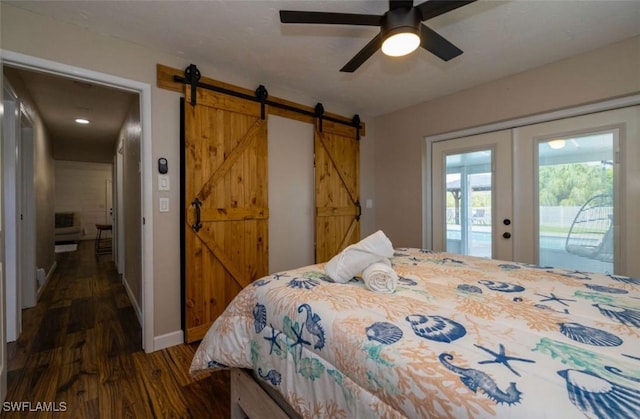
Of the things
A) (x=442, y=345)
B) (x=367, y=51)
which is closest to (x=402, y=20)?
(x=367, y=51)

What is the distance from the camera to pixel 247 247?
2.71 metres

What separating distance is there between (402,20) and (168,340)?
2826mm

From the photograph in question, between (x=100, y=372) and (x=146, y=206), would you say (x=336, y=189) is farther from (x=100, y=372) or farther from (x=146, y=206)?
(x=100, y=372)

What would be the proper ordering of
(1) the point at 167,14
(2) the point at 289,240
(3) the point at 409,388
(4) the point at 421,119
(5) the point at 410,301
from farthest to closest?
1. (4) the point at 421,119
2. (2) the point at 289,240
3. (1) the point at 167,14
4. (5) the point at 410,301
5. (3) the point at 409,388

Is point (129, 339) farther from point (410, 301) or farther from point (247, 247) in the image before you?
point (410, 301)

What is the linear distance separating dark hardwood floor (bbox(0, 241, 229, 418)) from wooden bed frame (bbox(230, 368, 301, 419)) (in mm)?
267

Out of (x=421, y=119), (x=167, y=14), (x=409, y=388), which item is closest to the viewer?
(x=409, y=388)

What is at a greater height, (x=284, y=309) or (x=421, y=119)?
(x=421, y=119)

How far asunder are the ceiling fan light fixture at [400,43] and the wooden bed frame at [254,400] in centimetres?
191

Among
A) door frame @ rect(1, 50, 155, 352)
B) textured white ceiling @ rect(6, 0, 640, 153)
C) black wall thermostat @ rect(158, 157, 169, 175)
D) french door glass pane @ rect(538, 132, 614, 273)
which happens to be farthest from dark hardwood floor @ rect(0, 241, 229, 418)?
french door glass pane @ rect(538, 132, 614, 273)

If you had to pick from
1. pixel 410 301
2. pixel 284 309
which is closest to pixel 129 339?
pixel 284 309

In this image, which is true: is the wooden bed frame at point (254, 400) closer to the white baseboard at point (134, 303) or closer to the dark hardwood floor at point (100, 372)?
the dark hardwood floor at point (100, 372)

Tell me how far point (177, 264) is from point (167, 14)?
1865 millimetres

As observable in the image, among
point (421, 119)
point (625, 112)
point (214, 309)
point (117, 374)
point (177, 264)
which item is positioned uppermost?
point (421, 119)
